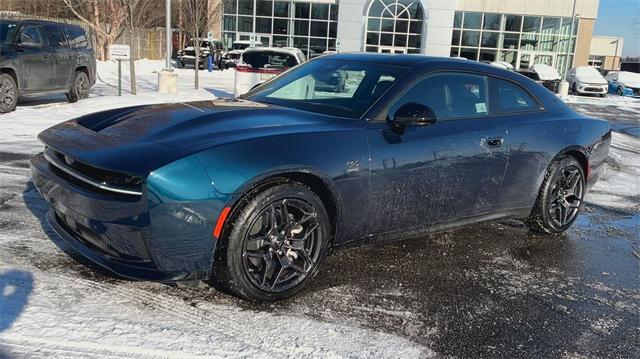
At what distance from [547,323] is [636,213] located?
375 centimetres

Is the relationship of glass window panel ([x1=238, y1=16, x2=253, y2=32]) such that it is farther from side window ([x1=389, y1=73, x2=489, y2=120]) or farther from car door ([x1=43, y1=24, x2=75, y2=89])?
side window ([x1=389, y1=73, x2=489, y2=120])

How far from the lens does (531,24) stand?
134 ft

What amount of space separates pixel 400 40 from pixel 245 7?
1183cm

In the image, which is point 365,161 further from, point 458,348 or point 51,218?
point 51,218

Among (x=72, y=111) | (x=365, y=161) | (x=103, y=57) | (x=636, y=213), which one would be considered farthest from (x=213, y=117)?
(x=103, y=57)

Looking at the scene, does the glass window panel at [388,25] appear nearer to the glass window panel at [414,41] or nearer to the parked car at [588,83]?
the glass window panel at [414,41]

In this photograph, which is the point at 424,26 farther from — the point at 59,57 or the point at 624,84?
the point at 59,57

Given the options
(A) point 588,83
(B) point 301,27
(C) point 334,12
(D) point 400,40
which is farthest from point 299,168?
(B) point 301,27

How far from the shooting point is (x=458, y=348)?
306cm

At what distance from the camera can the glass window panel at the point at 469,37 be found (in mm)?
40188

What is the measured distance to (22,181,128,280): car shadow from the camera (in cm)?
358

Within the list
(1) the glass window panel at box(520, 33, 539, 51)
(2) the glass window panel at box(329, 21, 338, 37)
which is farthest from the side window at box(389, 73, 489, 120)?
(1) the glass window panel at box(520, 33, 539, 51)

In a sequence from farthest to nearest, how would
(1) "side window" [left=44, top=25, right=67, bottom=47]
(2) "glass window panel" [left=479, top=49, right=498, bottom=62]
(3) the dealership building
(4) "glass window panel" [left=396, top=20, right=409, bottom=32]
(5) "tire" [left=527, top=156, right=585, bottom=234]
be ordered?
(2) "glass window panel" [left=479, top=49, right=498, bottom=62], (4) "glass window panel" [left=396, top=20, right=409, bottom=32], (3) the dealership building, (1) "side window" [left=44, top=25, right=67, bottom=47], (5) "tire" [left=527, top=156, right=585, bottom=234]

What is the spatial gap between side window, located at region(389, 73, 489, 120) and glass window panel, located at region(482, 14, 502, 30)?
38.7m
